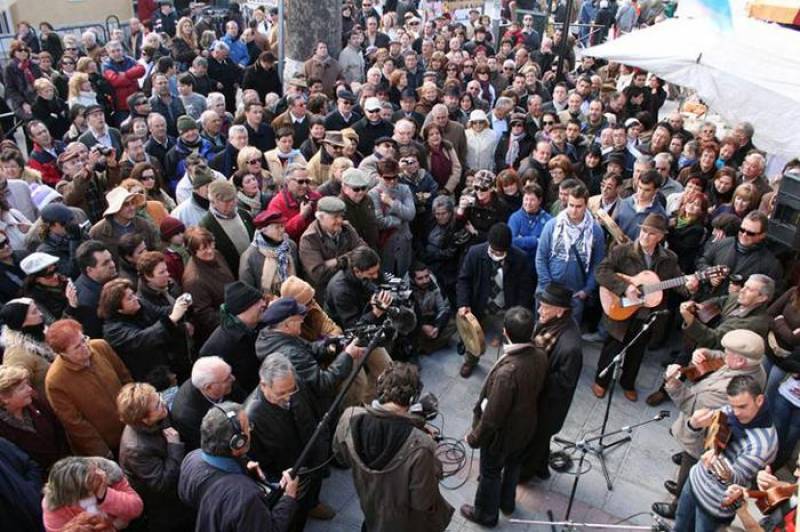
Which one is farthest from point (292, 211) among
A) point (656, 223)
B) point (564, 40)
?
point (564, 40)

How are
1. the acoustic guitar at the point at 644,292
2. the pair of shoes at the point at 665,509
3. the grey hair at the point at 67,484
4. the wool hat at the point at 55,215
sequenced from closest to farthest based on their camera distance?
the grey hair at the point at 67,484 → the pair of shoes at the point at 665,509 → the wool hat at the point at 55,215 → the acoustic guitar at the point at 644,292

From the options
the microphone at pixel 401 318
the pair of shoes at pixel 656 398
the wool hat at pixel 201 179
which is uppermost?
the wool hat at pixel 201 179

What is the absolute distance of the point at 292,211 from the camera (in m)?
5.64

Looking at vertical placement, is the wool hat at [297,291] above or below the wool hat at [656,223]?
below

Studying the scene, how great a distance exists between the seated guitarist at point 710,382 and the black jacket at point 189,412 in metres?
2.93

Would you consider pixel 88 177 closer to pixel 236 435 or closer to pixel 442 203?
pixel 442 203

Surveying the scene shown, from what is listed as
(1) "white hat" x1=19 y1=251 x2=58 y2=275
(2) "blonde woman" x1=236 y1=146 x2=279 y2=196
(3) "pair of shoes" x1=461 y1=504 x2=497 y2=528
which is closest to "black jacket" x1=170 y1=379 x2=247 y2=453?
(1) "white hat" x1=19 y1=251 x2=58 y2=275

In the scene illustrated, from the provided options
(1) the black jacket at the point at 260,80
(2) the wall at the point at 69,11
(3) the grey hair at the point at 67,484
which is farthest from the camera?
(2) the wall at the point at 69,11

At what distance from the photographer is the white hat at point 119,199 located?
196 inches

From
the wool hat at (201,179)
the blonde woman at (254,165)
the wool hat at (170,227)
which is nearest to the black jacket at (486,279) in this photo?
the blonde woman at (254,165)

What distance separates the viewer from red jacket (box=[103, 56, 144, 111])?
909 cm

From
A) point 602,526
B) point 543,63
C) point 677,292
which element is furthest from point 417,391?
point 543,63

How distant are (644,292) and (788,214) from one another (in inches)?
46.9

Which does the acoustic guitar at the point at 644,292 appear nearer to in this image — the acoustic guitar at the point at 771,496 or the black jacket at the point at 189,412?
the acoustic guitar at the point at 771,496
